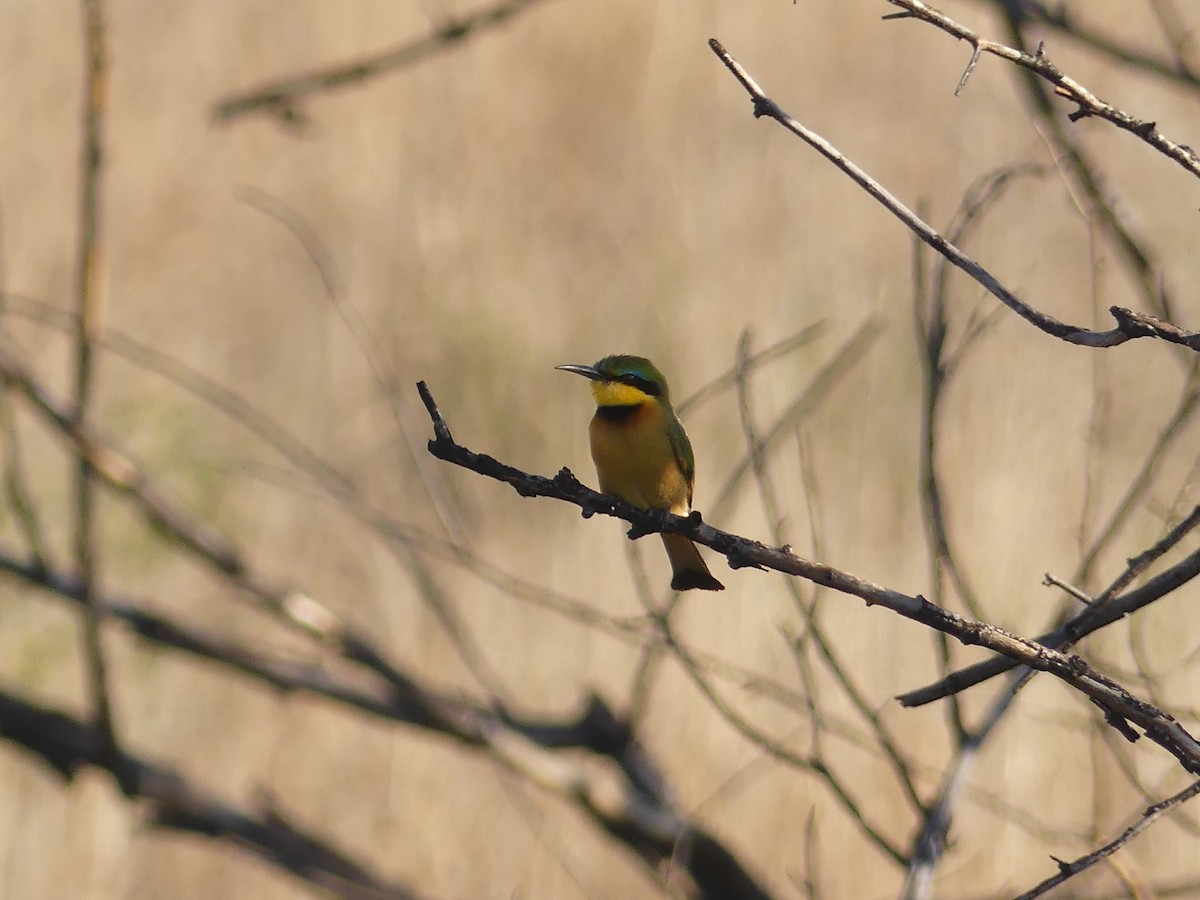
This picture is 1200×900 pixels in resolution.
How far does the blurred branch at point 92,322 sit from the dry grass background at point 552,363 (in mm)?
1996

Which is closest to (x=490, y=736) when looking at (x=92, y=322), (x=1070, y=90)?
(x=92, y=322)

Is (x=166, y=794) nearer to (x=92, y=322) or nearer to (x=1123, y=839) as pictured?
(x=92, y=322)

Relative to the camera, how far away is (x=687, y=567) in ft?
8.14

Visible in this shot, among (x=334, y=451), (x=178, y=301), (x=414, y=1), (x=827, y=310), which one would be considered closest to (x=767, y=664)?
(x=827, y=310)

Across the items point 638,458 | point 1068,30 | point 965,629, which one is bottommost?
point 965,629

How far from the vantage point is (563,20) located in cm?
666

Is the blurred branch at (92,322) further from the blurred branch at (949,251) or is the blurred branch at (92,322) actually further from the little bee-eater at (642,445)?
the blurred branch at (949,251)

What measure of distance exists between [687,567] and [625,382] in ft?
1.23

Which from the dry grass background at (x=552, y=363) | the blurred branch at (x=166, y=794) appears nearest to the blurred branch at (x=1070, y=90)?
the blurred branch at (x=166, y=794)

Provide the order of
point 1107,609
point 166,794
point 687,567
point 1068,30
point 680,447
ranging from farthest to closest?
1. point 680,447
2. point 687,567
3. point 166,794
4. point 1068,30
5. point 1107,609

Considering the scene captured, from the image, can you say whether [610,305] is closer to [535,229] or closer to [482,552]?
[535,229]

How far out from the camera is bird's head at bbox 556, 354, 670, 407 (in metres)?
2.62

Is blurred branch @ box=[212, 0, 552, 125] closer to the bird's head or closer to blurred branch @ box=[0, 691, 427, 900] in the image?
the bird's head

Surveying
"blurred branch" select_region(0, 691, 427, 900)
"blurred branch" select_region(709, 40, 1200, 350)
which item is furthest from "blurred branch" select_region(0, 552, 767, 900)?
"blurred branch" select_region(709, 40, 1200, 350)
